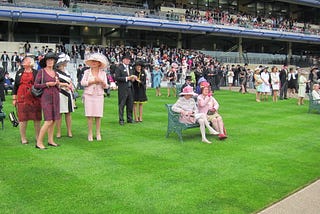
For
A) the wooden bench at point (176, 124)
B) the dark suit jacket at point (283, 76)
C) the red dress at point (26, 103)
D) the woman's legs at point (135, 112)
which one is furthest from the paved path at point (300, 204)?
the dark suit jacket at point (283, 76)

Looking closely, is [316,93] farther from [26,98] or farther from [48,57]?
[26,98]

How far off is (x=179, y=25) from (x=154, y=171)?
3580 cm

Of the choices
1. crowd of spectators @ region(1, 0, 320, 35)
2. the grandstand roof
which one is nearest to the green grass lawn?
the grandstand roof

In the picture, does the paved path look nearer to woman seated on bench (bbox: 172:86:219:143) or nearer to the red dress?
woman seated on bench (bbox: 172:86:219:143)

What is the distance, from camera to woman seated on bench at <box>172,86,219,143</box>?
9.26m

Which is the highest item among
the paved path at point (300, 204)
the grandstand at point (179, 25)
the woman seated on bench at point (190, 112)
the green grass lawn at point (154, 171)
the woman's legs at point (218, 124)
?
the grandstand at point (179, 25)

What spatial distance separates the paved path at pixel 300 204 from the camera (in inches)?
200

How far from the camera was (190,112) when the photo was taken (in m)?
9.38

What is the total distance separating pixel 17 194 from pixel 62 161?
5.78 ft

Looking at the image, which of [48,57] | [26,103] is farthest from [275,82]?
[26,103]

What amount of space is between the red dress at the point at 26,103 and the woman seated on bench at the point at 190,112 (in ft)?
9.84

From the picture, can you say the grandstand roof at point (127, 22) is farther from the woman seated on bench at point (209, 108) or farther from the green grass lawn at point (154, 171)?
the woman seated on bench at point (209, 108)

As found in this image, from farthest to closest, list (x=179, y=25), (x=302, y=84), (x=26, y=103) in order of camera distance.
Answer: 1. (x=179, y=25)
2. (x=302, y=84)
3. (x=26, y=103)

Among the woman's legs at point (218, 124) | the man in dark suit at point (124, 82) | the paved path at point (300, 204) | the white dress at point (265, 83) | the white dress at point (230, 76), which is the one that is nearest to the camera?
the paved path at point (300, 204)
